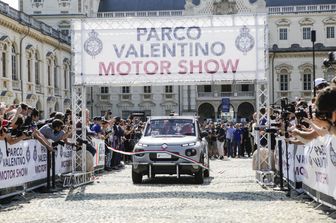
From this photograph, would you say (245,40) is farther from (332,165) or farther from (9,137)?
(9,137)

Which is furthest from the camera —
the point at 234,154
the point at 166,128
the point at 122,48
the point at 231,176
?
the point at 234,154

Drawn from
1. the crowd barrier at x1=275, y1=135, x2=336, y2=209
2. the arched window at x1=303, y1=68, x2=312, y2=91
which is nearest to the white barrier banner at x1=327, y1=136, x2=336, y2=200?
the crowd barrier at x1=275, y1=135, x2=336, y2=209

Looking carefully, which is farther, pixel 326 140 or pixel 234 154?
pixel 234 154

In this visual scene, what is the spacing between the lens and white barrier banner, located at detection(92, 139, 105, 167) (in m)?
23.3

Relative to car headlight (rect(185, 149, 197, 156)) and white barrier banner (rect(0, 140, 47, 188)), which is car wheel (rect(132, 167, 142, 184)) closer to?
car headlight (rect(185, 149, 197, 156))

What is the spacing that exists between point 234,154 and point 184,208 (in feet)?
85.6

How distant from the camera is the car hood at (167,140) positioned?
734 inches

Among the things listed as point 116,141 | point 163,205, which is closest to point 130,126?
point 116,141

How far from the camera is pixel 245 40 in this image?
691 inches

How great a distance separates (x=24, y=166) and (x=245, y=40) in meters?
6.44

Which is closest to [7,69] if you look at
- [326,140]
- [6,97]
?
[6,97]

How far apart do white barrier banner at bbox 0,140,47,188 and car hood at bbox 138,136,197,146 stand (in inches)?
119

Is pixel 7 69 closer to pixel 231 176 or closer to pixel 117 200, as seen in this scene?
pixel 231 176

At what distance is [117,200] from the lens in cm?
1471
